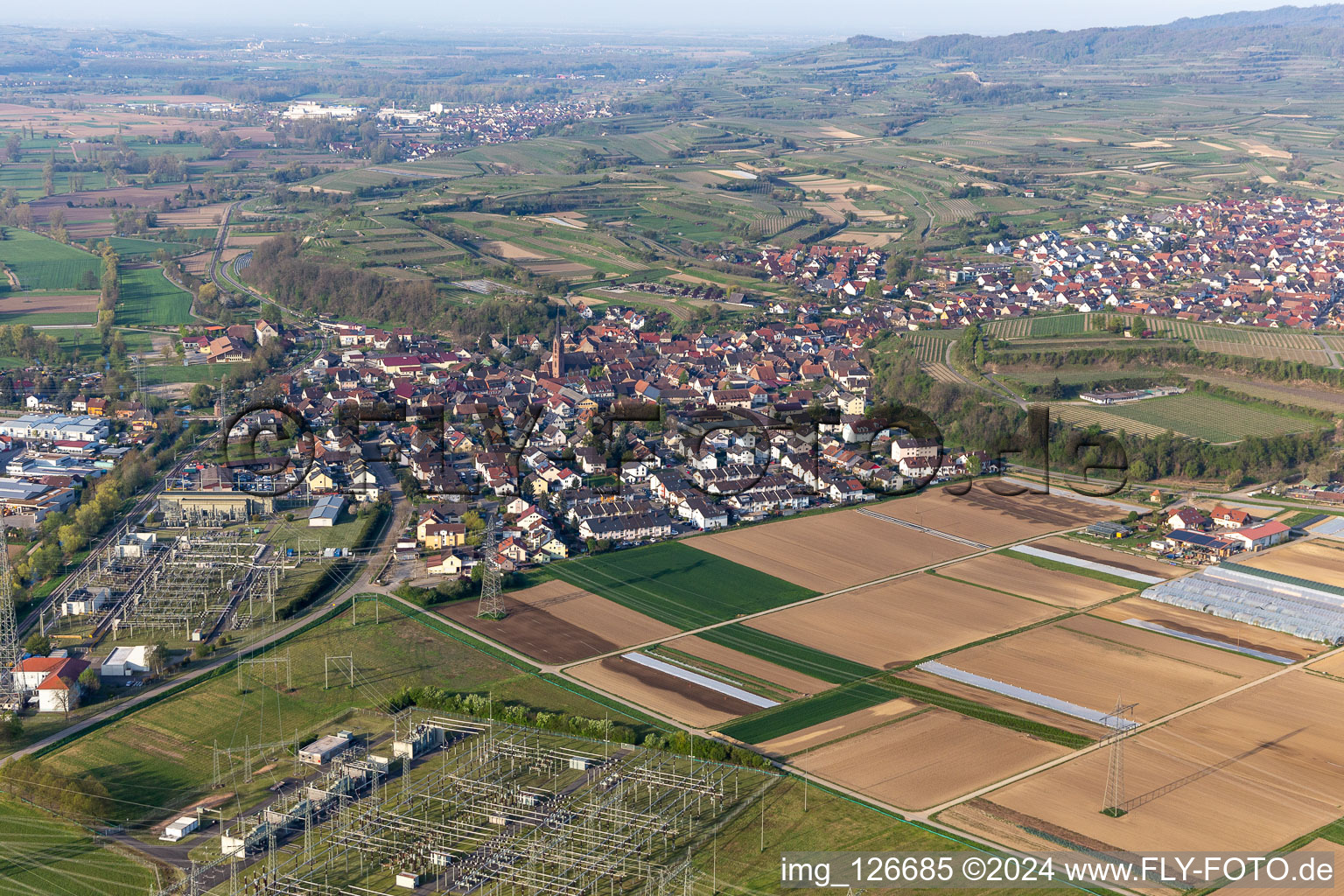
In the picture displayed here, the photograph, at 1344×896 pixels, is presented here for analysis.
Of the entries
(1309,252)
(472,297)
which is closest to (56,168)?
(472,297)

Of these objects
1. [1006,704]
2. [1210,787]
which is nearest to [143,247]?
[1006,704]

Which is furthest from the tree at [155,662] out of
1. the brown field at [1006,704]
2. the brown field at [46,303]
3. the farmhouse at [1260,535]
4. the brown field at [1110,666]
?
the brown field at [46,303]

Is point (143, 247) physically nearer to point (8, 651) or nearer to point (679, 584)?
point (8, 651)

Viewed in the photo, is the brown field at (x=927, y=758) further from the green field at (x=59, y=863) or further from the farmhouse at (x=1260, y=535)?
the farmhouse at (x=1260, y=535)

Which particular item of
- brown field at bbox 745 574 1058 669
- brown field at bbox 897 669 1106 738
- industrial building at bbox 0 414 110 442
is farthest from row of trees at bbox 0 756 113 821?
industrial building at bbox 0 414 110 442

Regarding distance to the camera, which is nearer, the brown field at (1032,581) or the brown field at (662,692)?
the brown field at (662,692)

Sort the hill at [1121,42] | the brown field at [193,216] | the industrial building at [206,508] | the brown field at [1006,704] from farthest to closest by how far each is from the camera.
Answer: the hill at [1121,42] → the brown field at [193,216] → the industrial building at [206,508] → the brown field at [1006,704]
